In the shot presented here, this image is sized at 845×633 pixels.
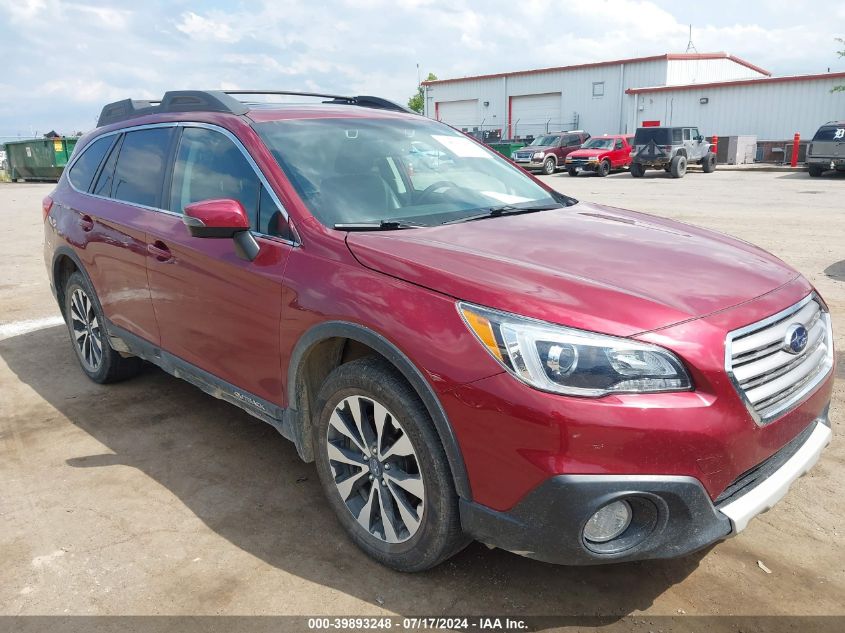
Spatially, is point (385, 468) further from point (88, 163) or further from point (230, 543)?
point (88, 163)

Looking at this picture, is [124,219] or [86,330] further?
[86,330]

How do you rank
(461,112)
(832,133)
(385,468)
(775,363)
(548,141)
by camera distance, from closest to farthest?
(775,363) < (385,468) < (832,133) < (548,141) < (461,112)

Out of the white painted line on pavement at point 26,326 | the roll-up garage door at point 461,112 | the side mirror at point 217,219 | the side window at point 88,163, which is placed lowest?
the white painted line on pavement at point 26,326

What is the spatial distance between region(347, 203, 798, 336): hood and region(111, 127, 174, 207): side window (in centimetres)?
168

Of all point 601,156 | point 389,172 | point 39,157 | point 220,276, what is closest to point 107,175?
point 220,276

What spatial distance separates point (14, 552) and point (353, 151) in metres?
2.34

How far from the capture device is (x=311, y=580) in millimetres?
2756

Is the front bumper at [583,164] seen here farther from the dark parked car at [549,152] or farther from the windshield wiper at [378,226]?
the windshield wiper at [378,226]

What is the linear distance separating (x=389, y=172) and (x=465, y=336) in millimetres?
1441

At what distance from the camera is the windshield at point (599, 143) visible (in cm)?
2737

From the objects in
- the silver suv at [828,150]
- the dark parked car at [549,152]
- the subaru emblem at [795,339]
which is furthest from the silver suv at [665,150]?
the subaru emblem at [795,339]

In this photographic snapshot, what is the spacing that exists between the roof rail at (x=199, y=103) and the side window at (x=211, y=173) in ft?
0.50

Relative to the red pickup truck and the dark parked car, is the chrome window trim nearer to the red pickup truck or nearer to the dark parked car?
the red pickup truck

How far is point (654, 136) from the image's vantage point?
83.6ft
